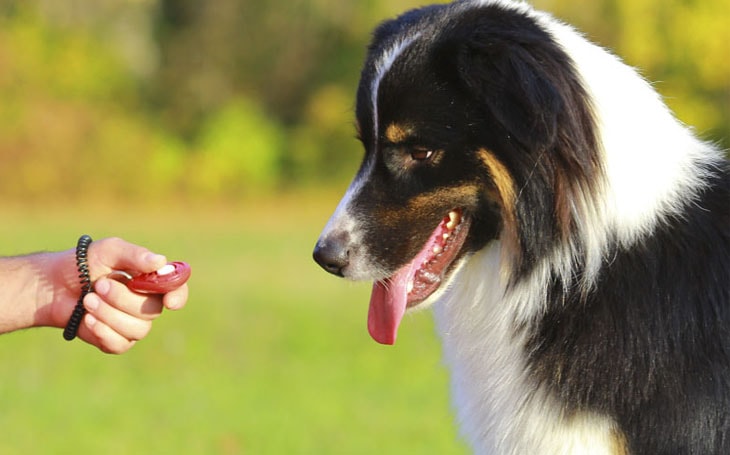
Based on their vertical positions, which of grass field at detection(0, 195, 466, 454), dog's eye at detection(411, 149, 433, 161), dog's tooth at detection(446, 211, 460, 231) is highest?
dog's eye at detection(411, 149, 433, 161)

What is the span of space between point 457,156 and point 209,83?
119 feet

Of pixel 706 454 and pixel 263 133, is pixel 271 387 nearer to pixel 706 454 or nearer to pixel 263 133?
pixel 706 454

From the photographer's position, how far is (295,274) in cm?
1877

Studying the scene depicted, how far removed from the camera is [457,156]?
3881 millimetres

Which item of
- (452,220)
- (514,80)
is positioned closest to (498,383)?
(452,220)

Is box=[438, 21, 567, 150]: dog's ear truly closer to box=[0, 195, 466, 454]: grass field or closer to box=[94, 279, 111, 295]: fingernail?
box=[0, 195, 466, 454]: grass field

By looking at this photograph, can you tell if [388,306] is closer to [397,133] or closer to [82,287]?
[397,133]

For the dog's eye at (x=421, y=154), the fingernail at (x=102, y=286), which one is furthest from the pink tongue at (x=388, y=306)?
the fingernail at (x=102, y=286)

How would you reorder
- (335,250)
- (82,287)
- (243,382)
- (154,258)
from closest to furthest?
(154,258), (82,287), (335,250), (243,382)

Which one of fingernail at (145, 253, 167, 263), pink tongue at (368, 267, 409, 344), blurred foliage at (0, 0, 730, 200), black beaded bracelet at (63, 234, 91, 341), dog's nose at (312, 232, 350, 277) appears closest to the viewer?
fingernail at (145, 253, 167, 263)

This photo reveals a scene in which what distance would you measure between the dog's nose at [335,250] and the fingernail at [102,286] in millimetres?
783

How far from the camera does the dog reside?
3.64 meters

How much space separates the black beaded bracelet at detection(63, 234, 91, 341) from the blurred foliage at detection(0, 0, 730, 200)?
93.7 feet

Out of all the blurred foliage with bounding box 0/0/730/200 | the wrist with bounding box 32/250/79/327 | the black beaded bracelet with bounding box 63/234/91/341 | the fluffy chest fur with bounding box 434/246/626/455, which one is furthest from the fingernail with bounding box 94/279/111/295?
the blurred foliage with bounding box 0/0/730/200
